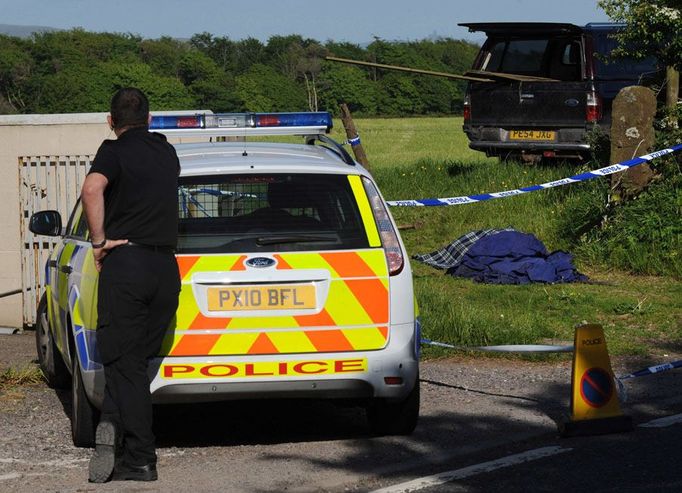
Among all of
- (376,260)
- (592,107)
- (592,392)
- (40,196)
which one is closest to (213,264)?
(376,260)

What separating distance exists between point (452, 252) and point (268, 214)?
759 centimetres

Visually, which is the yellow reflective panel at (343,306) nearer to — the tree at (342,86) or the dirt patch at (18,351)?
the dirt patch at (18,351)

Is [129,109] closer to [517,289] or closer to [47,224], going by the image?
[47,224]

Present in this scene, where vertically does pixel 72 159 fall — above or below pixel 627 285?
above

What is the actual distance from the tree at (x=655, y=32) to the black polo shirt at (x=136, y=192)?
9.72 meters

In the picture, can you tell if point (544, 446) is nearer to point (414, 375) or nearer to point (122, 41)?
point (414, 375)

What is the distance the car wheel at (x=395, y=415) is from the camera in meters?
7.30

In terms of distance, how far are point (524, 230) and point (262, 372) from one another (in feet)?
30.2

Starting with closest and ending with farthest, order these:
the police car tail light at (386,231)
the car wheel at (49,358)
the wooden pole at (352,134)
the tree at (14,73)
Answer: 1. the police car tail light at (386,231)
2. the car wheel at (49,358)
3. the wooden pole at (352,134)
4. the tree at (14,73)

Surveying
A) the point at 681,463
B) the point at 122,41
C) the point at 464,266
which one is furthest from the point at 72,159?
the point at 122,41

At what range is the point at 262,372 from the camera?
675cm

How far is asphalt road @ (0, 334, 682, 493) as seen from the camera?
644 cm

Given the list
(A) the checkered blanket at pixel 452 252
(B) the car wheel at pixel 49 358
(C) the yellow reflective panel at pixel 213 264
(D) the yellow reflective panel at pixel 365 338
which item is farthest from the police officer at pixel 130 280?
(A) the checkered blanket at pixel 452 252

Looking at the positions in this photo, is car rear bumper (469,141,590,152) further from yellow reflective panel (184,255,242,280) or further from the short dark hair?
the short dark hair
